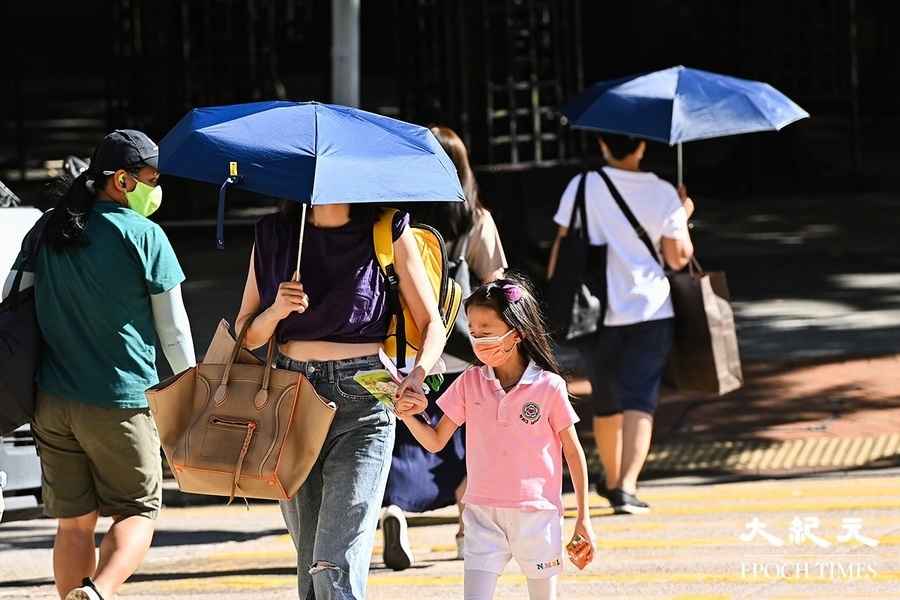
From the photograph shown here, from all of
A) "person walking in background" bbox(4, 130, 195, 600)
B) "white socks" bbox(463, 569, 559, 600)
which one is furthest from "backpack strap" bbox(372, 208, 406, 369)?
"person walking in background" bbox(4, 130, 195, 600)

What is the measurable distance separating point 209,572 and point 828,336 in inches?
246

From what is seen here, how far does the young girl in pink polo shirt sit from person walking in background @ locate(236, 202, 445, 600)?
156mm

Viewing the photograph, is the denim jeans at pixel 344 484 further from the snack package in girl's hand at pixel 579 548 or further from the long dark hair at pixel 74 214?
the long dark hair at pixel 74 214

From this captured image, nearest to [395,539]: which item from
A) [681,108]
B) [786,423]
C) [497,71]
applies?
[681,108]

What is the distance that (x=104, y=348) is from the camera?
5410 millimetres

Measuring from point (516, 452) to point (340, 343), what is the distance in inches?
24.3

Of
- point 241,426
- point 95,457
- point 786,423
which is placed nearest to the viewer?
point 241,426

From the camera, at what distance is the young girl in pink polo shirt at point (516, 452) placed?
15.7 ft

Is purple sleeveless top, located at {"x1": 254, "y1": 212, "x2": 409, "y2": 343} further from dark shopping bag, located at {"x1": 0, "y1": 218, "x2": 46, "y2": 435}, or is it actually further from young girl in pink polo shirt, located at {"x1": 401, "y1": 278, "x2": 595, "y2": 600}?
dark shopping bag, located at {"x1": 0, "y1": 218, "x2": 46, "y2": 435}

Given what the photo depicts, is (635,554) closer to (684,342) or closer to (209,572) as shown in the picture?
(684,342)

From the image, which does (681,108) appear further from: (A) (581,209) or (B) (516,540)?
(B) (516,540)

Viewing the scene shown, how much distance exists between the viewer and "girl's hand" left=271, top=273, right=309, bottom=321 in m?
4.68

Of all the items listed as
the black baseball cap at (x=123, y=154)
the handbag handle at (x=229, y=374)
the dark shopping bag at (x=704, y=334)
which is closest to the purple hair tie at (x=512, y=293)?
the handbag handle at (x=229, y=374)

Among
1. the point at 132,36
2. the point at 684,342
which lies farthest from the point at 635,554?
the point at 132,36
